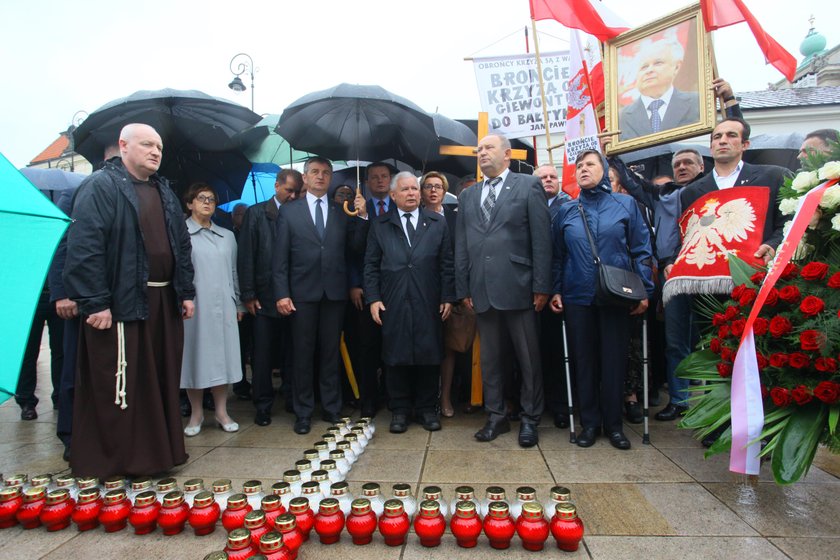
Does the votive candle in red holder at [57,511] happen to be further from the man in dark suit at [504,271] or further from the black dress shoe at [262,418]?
the man in dark suit at [504,271]

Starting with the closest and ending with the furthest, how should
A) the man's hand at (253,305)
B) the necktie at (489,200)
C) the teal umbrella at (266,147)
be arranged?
the necktie at (489,200)
the man's hand at (253,305)
the teal umbrella at (266,147)

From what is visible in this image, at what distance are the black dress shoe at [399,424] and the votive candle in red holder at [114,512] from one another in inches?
81.4

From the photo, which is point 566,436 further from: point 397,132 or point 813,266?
point 397,132

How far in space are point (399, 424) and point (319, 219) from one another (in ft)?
6.10

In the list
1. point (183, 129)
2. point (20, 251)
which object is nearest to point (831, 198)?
point (20, 251)

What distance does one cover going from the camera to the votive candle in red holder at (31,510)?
2639mm

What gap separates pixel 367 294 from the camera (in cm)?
446

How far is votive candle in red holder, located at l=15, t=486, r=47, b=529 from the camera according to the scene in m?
2.64

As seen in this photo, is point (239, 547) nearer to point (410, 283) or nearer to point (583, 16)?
point (410, 283)

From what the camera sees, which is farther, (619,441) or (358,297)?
(358,297)

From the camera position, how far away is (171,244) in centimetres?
354

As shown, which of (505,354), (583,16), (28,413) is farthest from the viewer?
(28,413)

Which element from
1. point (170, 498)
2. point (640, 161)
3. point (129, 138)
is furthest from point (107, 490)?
point (640, 161)

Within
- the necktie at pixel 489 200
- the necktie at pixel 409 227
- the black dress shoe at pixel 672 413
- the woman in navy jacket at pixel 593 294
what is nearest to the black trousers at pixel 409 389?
the necktie at pixel 409 227
